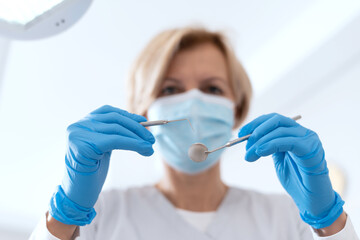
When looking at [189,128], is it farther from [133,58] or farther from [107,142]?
[133,58]

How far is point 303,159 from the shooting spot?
100cm

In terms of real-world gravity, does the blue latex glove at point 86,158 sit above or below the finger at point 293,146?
below

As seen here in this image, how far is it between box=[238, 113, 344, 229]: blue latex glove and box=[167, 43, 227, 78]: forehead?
17.1 inches

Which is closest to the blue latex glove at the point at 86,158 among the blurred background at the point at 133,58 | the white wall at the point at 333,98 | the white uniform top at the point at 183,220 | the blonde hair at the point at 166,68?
the white uniform top at the point at 183,220

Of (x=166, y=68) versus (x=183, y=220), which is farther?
(x=166, y=68)

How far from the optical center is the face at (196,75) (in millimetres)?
1425

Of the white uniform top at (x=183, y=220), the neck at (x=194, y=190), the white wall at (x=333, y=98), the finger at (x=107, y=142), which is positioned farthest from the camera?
the white wall at (x=333, y=98)

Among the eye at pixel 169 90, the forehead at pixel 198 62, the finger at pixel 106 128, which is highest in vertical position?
the forehead at pixel 198 62

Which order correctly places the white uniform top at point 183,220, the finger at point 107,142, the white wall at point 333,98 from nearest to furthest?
the finger at point 107,142
the white uniform top at point 183,220
the white wall at point 333,98

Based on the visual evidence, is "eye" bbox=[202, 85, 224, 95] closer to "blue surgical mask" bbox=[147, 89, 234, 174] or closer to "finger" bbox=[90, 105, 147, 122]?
"blue surgical mask" bbox=[147, 89, 234, 174]

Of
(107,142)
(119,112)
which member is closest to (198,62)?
(119,112)

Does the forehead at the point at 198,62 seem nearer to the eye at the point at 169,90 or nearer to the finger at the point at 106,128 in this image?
the eye at the point at 169,90

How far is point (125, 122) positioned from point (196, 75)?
459 millimetres

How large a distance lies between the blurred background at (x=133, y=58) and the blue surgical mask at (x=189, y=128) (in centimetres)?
56
